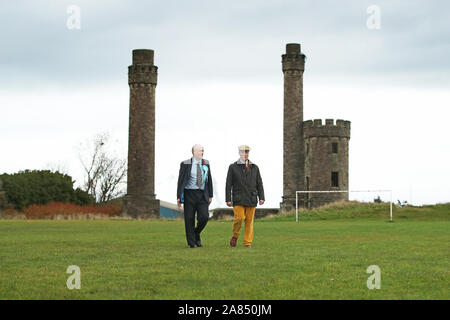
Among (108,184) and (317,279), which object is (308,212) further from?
(317,279)

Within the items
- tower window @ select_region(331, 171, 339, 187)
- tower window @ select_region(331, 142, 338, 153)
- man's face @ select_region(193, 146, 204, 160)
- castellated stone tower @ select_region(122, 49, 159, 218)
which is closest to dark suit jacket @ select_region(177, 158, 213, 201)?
man's face @ select_region(193, 146, 204, 160)

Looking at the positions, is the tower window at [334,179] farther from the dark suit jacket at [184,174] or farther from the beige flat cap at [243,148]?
the dark suit jacket at [184,174]

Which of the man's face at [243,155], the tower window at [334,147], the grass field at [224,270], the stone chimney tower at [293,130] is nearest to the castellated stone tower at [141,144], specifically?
the stone chimney tower at [293,130]

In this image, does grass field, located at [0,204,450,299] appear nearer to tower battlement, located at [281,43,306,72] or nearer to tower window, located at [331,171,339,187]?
tower window, located at [331,171,339,187]

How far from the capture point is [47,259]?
13172mm

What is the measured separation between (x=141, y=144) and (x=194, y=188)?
51.6 m

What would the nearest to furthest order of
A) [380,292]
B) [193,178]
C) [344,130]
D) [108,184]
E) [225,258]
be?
[380,292] < [225,258] < [193,178] < [344,130] < [108,184]

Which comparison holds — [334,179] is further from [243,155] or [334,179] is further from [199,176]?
[199,176]

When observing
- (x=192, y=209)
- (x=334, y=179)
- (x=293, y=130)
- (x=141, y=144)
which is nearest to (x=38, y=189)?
(x=141, y=144)
